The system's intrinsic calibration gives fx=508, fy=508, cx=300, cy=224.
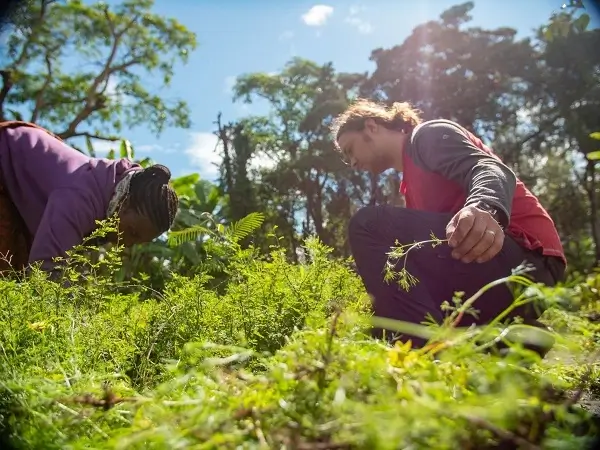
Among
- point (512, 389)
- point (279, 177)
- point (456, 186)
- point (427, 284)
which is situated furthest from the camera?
point (279, 177)

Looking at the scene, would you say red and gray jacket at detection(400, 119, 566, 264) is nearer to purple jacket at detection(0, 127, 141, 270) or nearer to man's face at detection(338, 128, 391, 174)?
man's face at detection(338, 128, 391, 174)

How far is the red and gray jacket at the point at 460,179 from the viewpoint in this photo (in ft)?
5.28

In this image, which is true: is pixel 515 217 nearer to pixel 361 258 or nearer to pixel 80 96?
pixel 361 258

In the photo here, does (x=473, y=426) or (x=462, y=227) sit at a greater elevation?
(x=462, y=227)

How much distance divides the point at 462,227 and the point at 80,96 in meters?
16.5

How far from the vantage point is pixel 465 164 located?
1.67 meters

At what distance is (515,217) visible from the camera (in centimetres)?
188

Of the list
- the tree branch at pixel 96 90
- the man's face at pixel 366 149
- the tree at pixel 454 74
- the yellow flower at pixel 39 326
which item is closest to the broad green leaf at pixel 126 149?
the tree branch at pixel 96 90

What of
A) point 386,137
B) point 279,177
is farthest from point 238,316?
point 279,177

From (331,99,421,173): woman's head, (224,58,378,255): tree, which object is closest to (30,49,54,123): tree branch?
(224,58,378,255): tree

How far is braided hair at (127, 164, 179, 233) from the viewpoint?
267 cm

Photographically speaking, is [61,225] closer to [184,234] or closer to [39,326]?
[184,234]

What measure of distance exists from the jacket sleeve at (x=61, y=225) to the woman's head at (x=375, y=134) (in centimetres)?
129

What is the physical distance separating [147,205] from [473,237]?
1.95 meters
